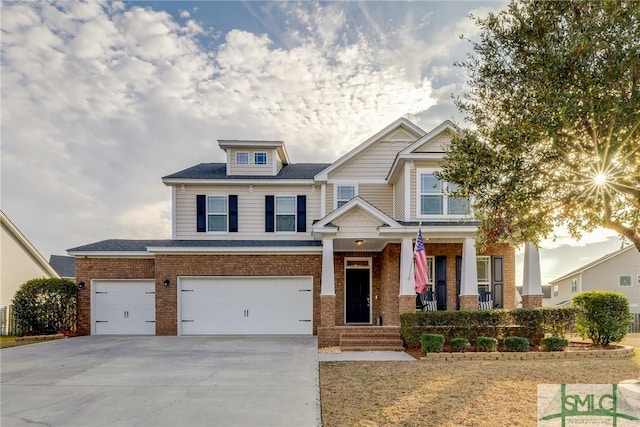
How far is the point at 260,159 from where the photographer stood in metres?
17.4

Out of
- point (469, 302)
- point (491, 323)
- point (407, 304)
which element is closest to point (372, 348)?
point (407, 304)

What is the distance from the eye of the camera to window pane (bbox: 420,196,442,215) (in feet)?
46.9

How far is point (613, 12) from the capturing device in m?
6.80

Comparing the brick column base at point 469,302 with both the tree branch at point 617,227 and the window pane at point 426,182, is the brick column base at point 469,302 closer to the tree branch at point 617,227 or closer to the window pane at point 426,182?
the window pane at point 426,182

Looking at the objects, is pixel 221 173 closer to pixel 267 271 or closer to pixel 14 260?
pixel 267 271

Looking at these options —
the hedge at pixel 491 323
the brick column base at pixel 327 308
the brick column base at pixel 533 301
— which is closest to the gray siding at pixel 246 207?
the brick column base at pixel 327 308

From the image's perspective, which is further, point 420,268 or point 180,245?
point 180,245

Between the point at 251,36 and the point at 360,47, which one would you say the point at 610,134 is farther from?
the point at 251,36

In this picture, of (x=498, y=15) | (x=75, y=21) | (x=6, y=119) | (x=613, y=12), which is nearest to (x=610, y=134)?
(x=613, y=12)

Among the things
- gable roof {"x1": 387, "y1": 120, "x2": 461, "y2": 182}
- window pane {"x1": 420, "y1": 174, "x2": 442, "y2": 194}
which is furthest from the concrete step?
gable roof {"x1": 387, "y1": 120, "x2": 461, "y2": 182}

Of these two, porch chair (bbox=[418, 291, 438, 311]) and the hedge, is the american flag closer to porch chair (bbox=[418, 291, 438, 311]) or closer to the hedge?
the hedge

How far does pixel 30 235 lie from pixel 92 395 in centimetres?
1804

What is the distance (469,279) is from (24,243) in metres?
21.5

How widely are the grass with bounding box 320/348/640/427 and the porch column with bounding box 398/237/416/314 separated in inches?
122
